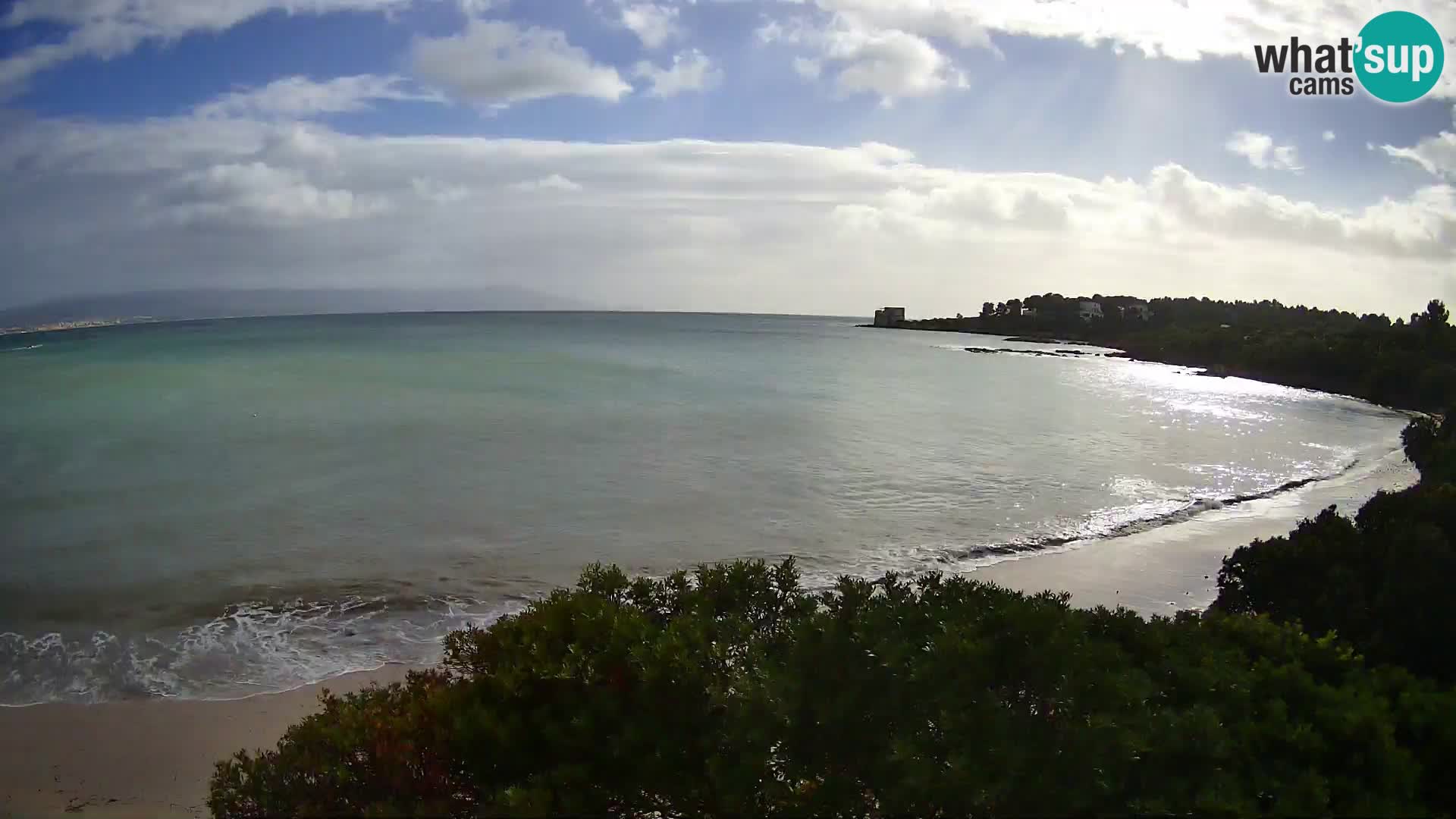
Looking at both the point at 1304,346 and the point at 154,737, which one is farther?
the point at 1304,346

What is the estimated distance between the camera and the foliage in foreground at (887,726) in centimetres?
358

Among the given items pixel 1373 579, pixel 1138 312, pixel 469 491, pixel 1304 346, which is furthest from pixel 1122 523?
pixel 1138 312

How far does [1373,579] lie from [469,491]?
14.6 m

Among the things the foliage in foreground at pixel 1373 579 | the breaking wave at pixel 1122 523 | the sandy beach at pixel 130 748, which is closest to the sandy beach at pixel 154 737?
the sandy beach at pixel 130 748

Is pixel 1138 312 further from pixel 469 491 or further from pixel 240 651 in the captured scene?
pixel 240 651

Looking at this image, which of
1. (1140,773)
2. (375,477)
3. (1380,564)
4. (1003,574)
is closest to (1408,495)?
(1380,564)

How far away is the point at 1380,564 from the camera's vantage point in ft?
22.4

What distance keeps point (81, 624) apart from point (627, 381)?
33.6 metres

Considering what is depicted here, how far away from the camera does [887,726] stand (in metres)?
4.07

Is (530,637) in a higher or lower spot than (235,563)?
higher

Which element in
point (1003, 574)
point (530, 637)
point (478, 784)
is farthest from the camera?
point (1003, 574)

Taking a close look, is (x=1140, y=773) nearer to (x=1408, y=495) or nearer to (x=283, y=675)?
(x=1408, y=495)

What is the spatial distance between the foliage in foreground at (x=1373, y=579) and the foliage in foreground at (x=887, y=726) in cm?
224

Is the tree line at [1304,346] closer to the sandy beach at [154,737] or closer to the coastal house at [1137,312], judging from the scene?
the coastal house at [1137,312]
